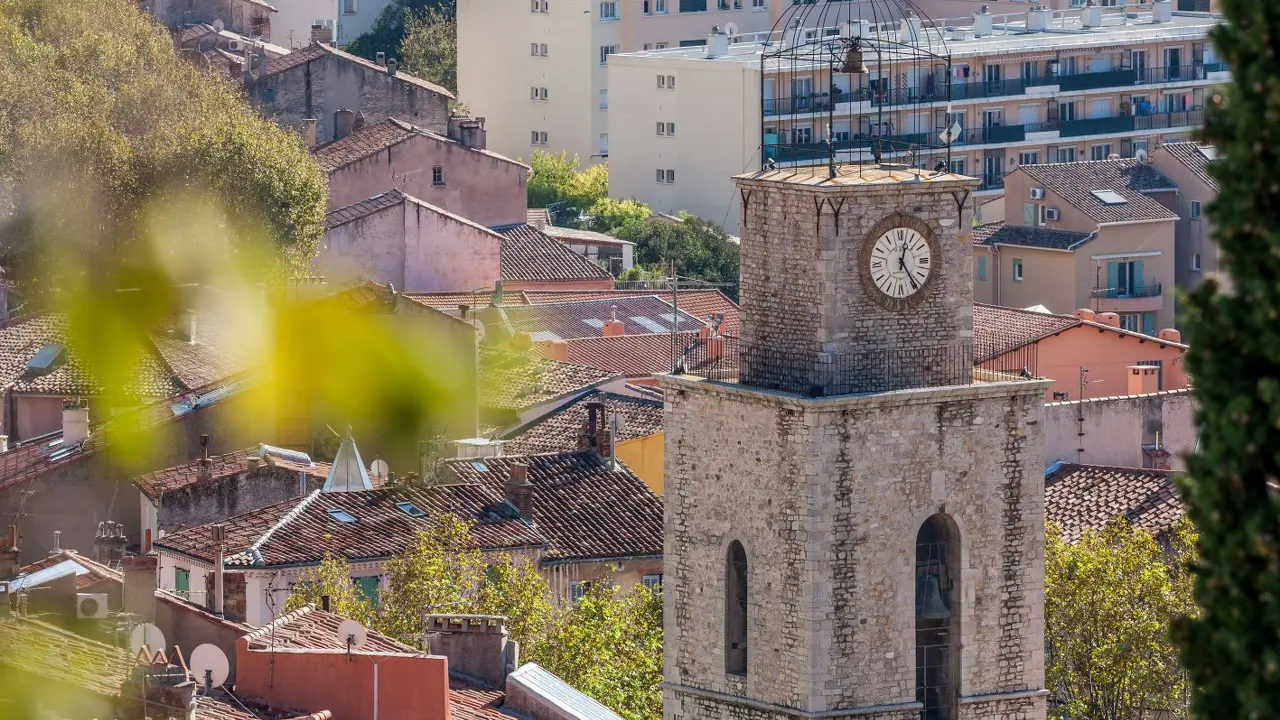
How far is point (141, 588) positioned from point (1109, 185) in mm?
49691

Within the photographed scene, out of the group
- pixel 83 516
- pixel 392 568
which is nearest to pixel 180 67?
pixel 83 516

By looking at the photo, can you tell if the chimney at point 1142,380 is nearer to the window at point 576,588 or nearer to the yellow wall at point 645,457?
the yellow wall at point 645,457

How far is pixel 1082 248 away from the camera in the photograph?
70188 mm

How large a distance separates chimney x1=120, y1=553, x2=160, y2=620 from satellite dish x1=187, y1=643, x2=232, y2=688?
1863 millimetres

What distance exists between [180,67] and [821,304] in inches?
1920

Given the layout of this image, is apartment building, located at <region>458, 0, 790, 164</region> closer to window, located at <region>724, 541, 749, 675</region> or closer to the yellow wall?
the yellow wall

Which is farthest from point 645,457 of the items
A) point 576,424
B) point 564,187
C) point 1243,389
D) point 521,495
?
point 564,187

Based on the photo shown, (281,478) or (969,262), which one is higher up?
(969,262)

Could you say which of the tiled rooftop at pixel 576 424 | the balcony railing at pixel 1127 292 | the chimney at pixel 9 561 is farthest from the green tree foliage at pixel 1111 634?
the balcony railing at pixel 1127 292

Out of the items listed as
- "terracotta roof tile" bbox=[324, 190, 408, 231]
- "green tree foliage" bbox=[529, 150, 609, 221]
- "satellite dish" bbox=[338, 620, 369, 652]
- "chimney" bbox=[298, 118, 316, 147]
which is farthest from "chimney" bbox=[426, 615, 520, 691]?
"green tree foliage" bbox=[529, 150, 609, 221]

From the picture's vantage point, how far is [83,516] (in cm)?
4322

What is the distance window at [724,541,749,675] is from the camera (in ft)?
96.5

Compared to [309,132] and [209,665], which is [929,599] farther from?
[309,132]

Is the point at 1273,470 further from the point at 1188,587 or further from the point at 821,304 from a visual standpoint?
the point at 1188,587
